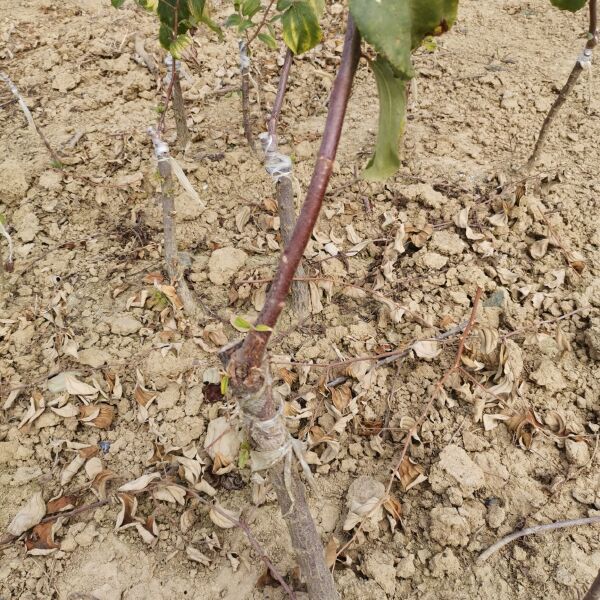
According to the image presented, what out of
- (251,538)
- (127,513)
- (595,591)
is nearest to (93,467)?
(127,513)

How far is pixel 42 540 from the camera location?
4.63ft

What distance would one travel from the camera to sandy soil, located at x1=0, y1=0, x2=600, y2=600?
1.40 m

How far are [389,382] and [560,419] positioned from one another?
Result: 46 centimetres

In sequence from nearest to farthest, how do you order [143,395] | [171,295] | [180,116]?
[143,395], [171,295], [180,116]

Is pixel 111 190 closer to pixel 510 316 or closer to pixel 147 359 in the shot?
pixel 147 359

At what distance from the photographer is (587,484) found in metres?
1.45

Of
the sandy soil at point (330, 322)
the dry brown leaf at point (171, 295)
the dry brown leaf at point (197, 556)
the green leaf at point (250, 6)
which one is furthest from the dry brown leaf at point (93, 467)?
the green leaf at point (250, 6)

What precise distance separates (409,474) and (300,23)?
3.59 feet

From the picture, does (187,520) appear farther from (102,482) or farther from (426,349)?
(426,349)

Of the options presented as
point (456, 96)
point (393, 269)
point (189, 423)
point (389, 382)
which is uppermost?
point (456, 96)

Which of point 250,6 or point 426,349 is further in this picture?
point 426,349

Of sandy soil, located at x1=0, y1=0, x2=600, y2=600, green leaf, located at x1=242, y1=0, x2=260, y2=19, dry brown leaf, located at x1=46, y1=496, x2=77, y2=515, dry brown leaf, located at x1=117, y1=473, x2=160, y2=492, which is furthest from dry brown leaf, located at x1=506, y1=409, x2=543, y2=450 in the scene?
green leaf, located at x1=242, y1=0, x2=260, y2=19

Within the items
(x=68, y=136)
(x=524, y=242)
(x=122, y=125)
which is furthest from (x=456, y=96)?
(x=68, y=136)

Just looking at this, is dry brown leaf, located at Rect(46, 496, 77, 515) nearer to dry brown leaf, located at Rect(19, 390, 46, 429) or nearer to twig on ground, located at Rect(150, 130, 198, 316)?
dry brown leaf, located at Rect(19, 390, 46, 429)
